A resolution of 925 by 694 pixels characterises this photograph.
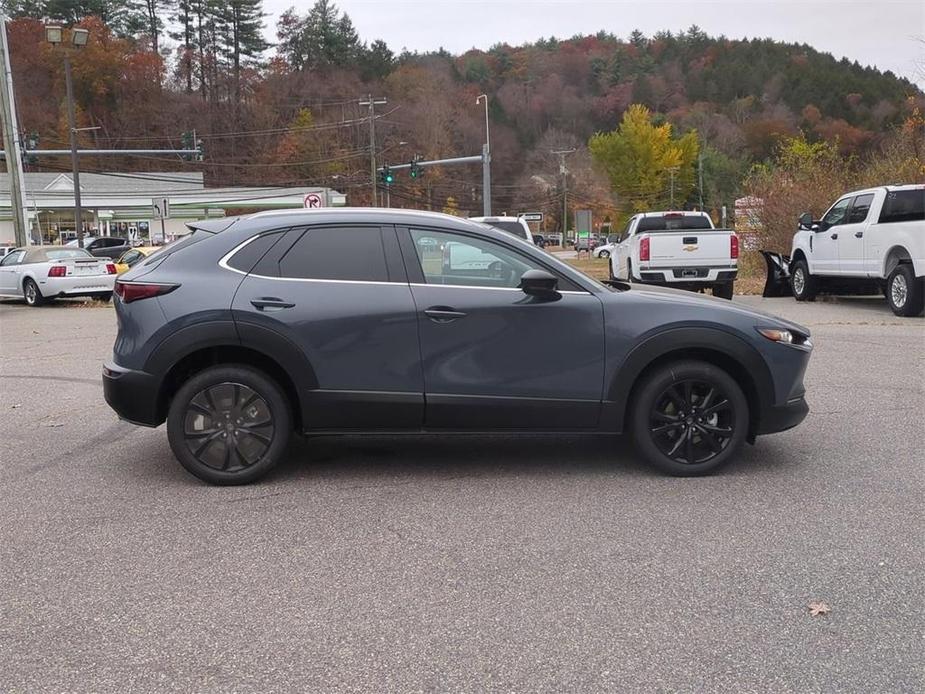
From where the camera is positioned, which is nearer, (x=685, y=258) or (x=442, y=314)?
(x=442, y=314)

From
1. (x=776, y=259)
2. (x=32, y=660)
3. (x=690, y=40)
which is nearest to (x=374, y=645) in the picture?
(x=32, y=660)

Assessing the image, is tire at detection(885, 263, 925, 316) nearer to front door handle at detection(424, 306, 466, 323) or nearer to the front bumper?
front door handle at detection(424, 306, 466, 323)

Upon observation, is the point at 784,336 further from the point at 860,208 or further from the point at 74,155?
the point at 74,155

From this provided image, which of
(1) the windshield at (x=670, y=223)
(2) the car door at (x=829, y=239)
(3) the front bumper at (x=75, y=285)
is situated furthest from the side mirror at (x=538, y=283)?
(3) the front bumper at (x=75, y=285)

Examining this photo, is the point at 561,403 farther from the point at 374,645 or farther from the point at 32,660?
the point at 32,660

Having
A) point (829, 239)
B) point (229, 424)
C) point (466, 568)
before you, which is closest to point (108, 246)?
point (829, 239)

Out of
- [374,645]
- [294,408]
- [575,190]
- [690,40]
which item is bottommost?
[374,645]

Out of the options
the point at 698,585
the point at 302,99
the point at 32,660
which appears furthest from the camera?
the point at 302,99

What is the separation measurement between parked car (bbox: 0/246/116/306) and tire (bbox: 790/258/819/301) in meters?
15.2

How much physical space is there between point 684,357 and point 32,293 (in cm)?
1842

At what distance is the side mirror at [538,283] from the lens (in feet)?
17.1

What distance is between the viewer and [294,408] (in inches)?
212

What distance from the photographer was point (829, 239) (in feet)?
51.2

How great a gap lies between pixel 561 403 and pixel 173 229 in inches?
2803
